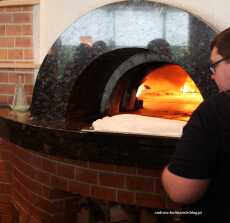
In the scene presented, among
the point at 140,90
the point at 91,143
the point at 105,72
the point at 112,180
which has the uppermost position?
the point at 105,72

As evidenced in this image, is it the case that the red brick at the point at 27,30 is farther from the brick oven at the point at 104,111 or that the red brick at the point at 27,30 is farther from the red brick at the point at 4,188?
the red brick at the point at 4,188

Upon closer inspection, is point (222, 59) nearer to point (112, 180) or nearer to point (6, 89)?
point (112, 180)

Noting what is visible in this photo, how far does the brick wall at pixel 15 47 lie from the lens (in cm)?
264

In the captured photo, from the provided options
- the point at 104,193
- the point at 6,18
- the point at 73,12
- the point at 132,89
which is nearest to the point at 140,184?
the point at 104,193

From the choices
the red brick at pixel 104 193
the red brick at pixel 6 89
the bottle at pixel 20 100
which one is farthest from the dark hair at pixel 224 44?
the red brick at pixel 6 89

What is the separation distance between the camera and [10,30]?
2.71 metres

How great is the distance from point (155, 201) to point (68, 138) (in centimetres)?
50

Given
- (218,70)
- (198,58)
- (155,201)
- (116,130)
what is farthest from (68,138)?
(218,70)

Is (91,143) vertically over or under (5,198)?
over

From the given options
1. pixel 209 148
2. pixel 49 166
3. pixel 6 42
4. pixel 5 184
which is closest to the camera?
pixel 209 148

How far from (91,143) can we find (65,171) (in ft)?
1.17

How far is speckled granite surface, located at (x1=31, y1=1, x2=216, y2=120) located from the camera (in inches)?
76.0

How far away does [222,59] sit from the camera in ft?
3.92

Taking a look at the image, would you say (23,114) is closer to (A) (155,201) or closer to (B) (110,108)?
(B) (110,108)
